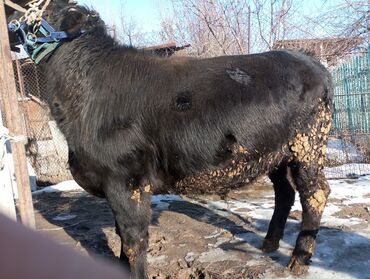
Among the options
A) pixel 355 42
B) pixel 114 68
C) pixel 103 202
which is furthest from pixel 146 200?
pixel 355 42

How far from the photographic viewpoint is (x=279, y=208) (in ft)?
17.1

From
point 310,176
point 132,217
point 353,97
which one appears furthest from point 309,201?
point 353,97

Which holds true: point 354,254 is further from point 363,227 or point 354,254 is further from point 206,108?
point 206,108

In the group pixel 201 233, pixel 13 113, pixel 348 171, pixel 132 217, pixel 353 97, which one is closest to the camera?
pixel 13 113

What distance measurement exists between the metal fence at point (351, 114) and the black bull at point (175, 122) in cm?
548

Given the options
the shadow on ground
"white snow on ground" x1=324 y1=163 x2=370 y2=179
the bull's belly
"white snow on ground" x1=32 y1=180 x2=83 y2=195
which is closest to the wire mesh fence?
"white snow on ground" x1=32 y1=180 x2=83 y2=195

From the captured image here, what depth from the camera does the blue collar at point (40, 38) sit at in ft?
14.1

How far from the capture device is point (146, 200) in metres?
4.22

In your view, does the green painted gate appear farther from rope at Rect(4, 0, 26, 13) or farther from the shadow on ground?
rope at Rect(4, 0, 26, 13)

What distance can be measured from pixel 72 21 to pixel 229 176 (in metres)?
2.18

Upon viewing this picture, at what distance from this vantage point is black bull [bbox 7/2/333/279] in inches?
165

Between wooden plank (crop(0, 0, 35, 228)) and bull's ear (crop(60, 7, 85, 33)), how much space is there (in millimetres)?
671

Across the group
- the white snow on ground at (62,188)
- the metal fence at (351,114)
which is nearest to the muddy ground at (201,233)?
the white snow on ground at (62,188)

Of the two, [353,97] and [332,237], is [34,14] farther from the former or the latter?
[353,97]
